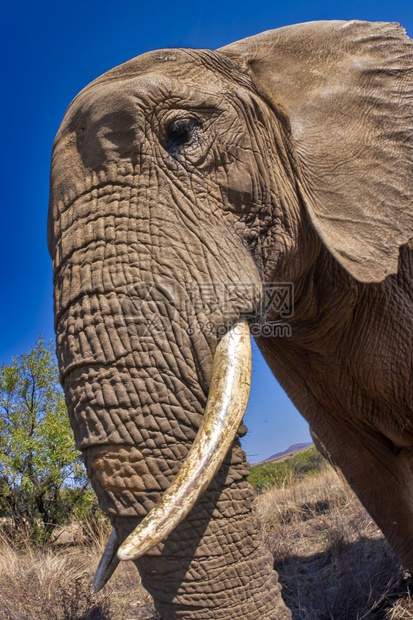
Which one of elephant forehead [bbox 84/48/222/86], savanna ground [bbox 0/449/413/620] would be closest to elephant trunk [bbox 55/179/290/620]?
elephant forehead [bbox 84/48/222/86]

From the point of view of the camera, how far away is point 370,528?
16.7ft

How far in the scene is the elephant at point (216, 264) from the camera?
1936 millimetres

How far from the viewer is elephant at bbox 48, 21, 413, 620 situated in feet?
6.35

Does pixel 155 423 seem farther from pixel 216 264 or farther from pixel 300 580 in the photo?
pixel 300 580

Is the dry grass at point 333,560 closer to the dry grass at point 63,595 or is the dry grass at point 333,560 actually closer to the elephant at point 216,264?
the elephant at point 216,264

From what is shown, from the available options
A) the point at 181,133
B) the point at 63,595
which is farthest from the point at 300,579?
the point at 181,133

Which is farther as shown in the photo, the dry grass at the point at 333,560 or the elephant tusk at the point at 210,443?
the dry grass at the point at 333,560

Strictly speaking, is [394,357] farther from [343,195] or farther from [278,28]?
[278,28]

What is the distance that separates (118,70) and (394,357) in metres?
1.93

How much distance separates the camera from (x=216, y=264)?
2.19 metres

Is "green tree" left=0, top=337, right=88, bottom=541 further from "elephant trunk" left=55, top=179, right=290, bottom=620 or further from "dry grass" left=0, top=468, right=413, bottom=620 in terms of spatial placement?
"elephant trunk" left=55, top=179, right=290, bottom=620

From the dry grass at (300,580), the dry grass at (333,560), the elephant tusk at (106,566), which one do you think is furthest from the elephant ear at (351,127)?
the dry grass at (300,580)

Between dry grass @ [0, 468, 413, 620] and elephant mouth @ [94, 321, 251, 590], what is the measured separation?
177 centimetres

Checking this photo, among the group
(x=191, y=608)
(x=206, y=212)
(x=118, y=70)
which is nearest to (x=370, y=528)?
(x=191, y=608)
